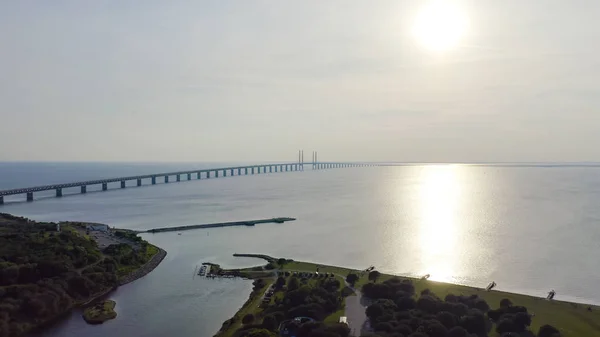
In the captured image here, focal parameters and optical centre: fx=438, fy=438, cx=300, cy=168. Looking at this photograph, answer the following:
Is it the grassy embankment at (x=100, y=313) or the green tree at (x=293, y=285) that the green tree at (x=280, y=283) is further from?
the grassy embankment at (x=100, y=313)

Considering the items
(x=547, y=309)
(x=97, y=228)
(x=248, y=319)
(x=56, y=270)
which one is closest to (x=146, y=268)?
(x=56, y=270)

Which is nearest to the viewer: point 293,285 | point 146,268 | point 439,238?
point 293,285

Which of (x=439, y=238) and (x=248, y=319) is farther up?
(x=248, y=319)

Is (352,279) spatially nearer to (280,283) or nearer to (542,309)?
(280,283)

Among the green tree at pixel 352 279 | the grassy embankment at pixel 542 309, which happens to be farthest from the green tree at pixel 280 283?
the green tree at pixel 352 279

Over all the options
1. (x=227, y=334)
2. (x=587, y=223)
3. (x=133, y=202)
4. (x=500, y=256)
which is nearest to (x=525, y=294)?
(x=500, y=256)

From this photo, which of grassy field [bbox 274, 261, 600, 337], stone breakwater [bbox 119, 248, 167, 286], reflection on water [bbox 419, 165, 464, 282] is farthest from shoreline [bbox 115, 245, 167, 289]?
reflection on water [bbox 419, 165, 464, 282]

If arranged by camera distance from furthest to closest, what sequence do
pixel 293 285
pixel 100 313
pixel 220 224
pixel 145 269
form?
pixel 220 224, pixel 145 269, pixel 293 285, pixel 100 313
